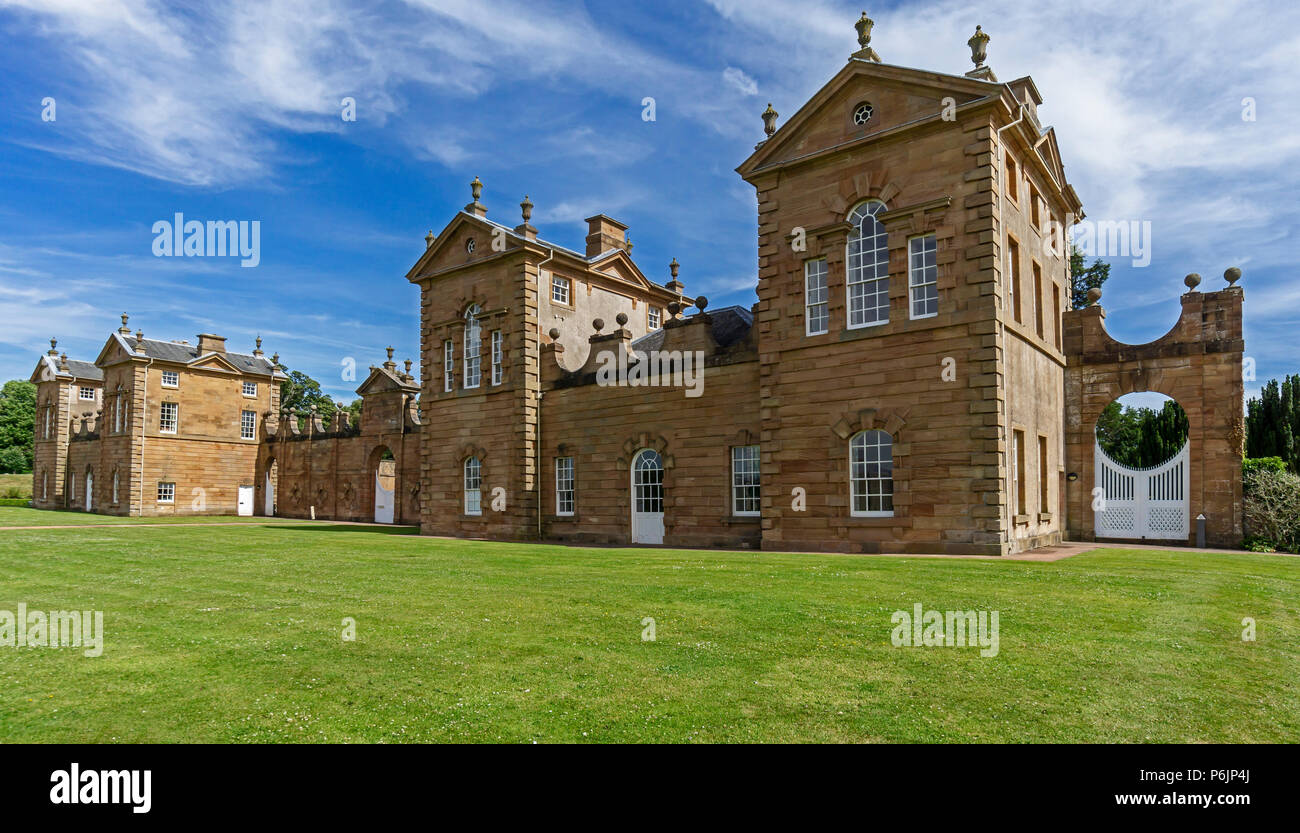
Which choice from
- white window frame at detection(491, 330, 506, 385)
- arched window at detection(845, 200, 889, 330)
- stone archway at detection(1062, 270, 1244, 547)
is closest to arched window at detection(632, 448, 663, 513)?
white window frame at detection(491, 330, 506, 385)

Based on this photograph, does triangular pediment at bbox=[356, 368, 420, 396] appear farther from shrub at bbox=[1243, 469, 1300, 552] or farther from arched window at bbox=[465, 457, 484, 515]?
shrub at bbox=[1243, 469, 1300, 552]

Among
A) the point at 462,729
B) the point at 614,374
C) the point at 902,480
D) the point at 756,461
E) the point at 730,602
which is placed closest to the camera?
the point at 462,729

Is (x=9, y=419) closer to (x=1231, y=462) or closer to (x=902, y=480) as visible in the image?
Answer: (x=902, y=480)

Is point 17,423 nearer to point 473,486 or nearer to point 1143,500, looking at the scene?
point 473,486

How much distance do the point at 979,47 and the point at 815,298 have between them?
7240 mm

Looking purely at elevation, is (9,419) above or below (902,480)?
above

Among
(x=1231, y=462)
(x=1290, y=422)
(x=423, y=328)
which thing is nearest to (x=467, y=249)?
(x=423, y=328)

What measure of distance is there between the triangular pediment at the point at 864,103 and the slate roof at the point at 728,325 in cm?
501

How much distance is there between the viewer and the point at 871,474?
1853 cm

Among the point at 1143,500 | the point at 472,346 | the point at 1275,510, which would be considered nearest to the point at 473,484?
the point at 472,346

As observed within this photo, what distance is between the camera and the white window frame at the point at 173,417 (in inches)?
1863

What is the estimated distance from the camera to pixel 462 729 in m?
5.39

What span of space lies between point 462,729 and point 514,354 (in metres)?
23.0

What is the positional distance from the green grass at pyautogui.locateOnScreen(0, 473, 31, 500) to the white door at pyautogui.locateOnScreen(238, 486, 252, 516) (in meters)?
33.6
